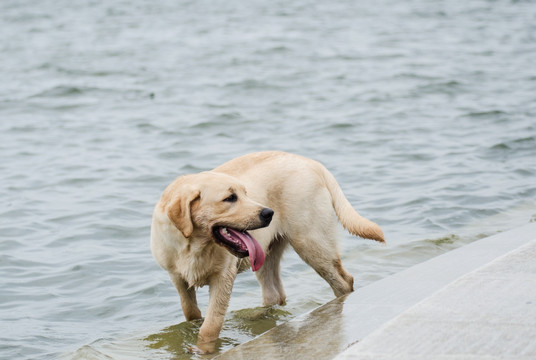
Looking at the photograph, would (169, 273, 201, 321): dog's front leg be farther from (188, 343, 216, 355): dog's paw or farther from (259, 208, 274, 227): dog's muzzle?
(259, 208, 274, 227): dog's muzzle

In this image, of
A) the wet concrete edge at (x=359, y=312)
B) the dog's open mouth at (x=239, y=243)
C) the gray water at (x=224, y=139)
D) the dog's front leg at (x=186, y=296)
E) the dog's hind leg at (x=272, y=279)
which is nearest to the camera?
the wet concrete edge at (x=359, y=312)

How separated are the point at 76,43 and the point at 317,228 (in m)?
19.7

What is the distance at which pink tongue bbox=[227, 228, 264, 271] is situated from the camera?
17.1 feet

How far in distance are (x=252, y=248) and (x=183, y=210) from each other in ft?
1.72

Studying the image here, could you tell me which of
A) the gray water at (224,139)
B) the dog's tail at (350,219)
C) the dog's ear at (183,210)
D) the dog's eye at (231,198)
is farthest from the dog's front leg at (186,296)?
the dog's tail at (350,219)

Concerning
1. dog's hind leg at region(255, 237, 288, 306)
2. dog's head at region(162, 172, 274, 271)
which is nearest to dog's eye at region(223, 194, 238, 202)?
dog's head at region(162, 172, 274, 271)

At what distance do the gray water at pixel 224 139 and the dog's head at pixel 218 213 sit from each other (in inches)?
33.3

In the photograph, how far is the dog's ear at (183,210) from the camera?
5.13 m

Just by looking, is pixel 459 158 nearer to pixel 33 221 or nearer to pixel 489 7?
pixel 33 221

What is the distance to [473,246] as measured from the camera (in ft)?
22.5

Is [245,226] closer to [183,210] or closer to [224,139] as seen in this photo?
[183,210]

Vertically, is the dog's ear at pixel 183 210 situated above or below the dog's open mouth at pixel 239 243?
above

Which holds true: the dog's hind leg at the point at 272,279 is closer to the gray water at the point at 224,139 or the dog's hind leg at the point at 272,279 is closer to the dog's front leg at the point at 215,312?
the gray water at the point at 224,139

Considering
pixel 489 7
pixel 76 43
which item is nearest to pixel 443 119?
pixel 76 43
